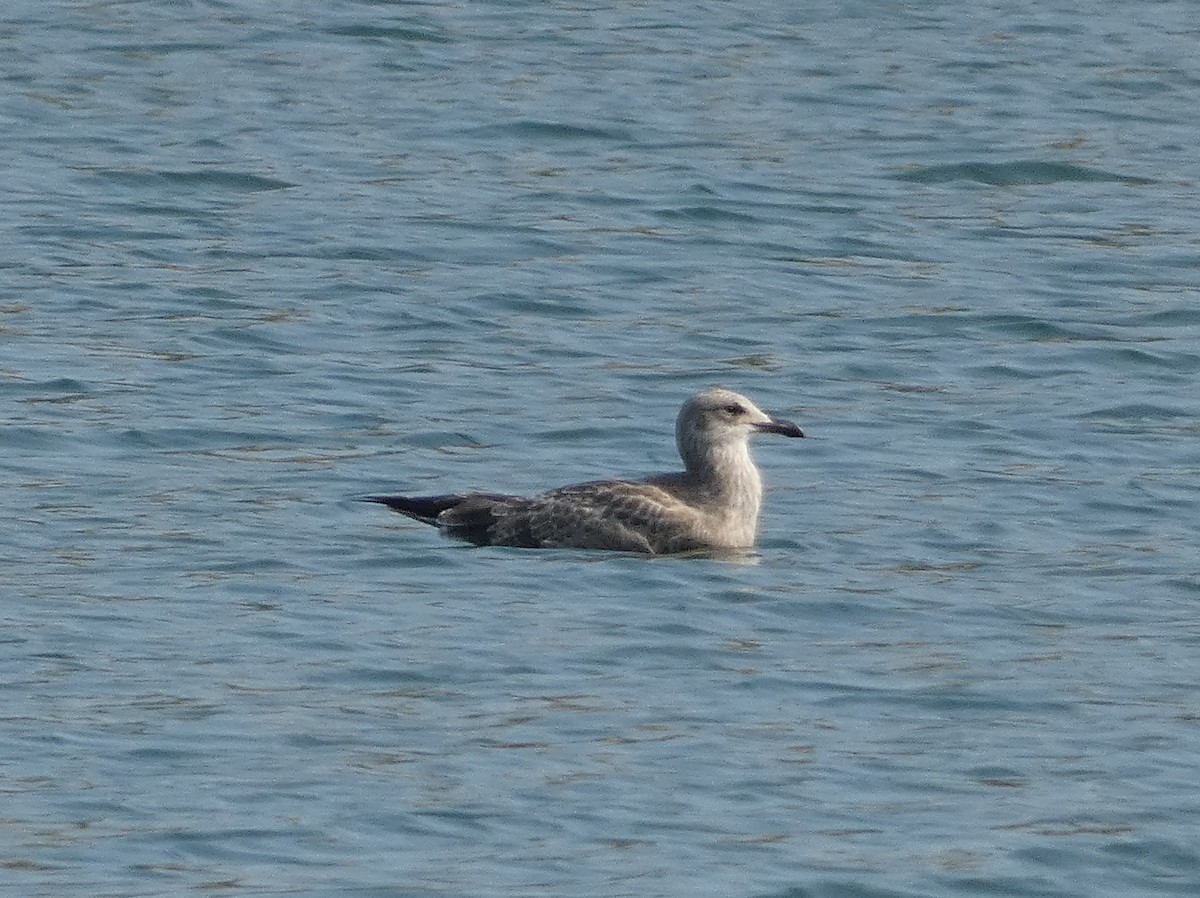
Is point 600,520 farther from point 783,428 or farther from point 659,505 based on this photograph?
point 783,428

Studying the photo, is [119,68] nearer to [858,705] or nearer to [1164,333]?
[1164,333]

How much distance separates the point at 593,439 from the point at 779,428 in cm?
160

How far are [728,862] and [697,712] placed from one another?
60.0 inches

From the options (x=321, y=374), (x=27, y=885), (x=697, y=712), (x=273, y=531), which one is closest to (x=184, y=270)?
(x=321, y=374)

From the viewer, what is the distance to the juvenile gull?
1291 cm

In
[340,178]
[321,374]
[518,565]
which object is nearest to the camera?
[518,565]

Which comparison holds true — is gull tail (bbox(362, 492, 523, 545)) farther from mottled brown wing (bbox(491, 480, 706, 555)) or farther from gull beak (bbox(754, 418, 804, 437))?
gull beak (bbox(754, 418, 804, 437))

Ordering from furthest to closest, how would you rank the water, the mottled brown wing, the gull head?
the gull head < the mottled brown wing < the water

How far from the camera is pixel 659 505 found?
43.1 feet

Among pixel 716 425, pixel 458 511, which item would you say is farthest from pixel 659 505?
pixel 458 511

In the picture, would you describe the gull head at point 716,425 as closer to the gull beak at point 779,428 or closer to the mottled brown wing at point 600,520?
the gull beak at point 779,428

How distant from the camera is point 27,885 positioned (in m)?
8.47

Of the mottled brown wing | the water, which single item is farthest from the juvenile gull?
the water

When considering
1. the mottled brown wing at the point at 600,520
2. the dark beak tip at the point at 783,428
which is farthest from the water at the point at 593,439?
the dark beak tip at the point at 783,428
